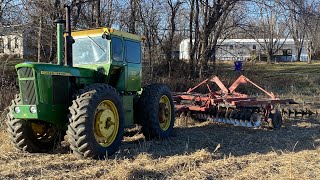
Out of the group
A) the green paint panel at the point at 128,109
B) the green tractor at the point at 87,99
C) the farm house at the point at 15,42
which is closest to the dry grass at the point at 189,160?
the green tractor at the point at 87,99

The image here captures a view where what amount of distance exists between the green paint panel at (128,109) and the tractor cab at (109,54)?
0.21 metres

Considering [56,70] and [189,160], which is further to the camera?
[56,70]

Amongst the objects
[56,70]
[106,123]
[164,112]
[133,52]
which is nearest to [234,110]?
[164,112]

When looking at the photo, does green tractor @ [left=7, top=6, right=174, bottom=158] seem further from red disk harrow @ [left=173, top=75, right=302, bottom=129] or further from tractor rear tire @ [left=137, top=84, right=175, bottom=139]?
red disk harrow @ [left=173, top=75, right=302, bottom=129]

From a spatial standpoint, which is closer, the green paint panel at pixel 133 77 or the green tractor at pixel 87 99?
the green tractor at pixel 87 99

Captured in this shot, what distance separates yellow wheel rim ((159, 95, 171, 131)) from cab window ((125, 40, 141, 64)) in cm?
99

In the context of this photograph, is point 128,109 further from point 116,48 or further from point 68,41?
point 68,41

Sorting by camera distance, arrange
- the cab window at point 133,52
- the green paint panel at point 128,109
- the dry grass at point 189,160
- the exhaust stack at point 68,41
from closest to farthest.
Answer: the dry grass at point 189,160 → the exhaust stack at point 68,41 → the green paint panel at point 128,109 → the cab window at point 133,52

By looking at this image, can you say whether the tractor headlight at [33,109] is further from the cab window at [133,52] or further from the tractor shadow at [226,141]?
the cab window at [133,52]

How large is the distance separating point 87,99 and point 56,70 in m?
0.74

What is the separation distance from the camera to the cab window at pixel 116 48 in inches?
282

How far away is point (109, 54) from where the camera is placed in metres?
7.09

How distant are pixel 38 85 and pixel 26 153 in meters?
1.31

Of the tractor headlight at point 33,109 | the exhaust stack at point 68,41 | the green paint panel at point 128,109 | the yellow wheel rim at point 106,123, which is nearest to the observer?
the tractor headlight at point 33,109
